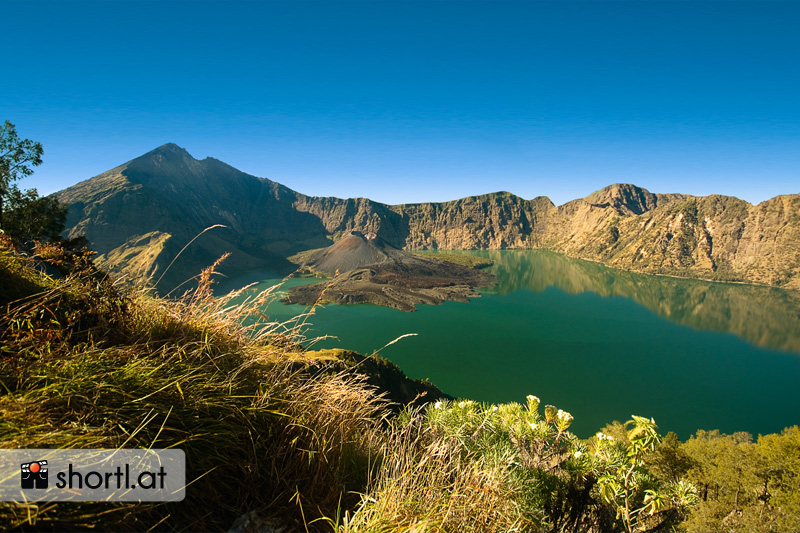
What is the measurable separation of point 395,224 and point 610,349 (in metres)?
158

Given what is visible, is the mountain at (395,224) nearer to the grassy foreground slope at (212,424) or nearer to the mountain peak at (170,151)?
the mountain peak at (170,151)

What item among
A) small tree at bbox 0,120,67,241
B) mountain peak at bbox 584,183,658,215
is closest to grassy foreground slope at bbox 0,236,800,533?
small tree at bbox 0,120,67,241

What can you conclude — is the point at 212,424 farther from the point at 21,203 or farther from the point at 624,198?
the point at 624,198

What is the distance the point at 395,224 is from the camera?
194m

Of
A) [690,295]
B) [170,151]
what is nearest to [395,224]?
[170,151]

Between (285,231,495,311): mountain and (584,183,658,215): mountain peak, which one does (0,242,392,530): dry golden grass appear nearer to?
(285,231,495,311): mountain

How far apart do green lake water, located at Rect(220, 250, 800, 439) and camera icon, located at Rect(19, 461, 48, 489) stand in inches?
628

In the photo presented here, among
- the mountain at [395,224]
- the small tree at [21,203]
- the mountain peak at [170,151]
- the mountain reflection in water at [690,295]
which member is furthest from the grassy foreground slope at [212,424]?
the mountain peak at [170,151]

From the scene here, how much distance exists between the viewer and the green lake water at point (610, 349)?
93.6 ft

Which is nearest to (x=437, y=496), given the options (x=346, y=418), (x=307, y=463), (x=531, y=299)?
(x=307, y=463)

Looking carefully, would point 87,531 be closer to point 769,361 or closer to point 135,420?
point 135,420

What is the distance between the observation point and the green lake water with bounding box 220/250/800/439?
2853 cm

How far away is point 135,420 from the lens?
4.56 ft

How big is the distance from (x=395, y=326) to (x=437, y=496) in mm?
49088
